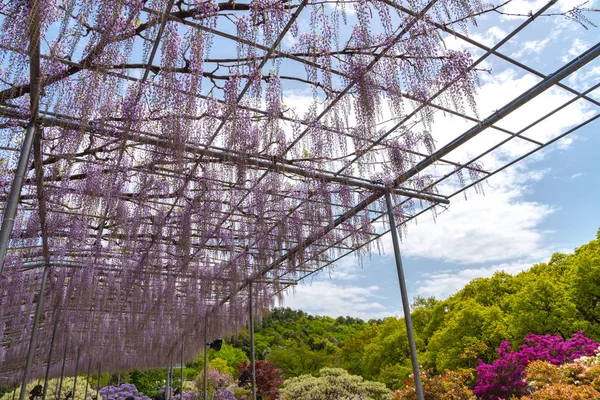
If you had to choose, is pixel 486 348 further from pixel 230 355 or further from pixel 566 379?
pixel 230 355

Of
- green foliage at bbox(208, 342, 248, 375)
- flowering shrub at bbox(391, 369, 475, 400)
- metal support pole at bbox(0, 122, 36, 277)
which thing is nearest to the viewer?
metal support pole at bbox(0, 122, 36, 277)

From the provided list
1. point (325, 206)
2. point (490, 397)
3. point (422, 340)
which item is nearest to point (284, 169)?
point (325, 206)

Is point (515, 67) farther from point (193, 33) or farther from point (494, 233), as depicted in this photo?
point (494, 233)

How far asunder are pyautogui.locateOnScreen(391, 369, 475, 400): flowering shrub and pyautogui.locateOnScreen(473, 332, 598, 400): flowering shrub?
10.8 inches

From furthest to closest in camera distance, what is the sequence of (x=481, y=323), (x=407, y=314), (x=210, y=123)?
(x=481, y=323), (x=407, y=314), (x=210, y=123)

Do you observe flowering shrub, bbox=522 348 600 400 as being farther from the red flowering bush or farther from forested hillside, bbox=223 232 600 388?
the red flowering bush

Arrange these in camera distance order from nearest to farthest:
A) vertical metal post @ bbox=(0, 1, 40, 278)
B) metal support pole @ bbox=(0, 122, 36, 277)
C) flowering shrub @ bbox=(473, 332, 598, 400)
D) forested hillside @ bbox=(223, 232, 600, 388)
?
vertical metal post @ bbox=(0, 1, 40, 278) < metal support pole @ bbox=(0, 122, 36, 277) < flowering shrub @ bbox=(473, 332, 598, 400) < forested hillside @ bbox=(223, 232, 600, 388)

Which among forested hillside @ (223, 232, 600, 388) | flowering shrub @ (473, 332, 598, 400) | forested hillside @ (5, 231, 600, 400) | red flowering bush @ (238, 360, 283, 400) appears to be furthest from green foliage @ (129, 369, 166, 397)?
flowering shrub @ (473, 332, 598, 400)

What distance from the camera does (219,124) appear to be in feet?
15.0

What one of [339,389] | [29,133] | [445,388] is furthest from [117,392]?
[29,133]

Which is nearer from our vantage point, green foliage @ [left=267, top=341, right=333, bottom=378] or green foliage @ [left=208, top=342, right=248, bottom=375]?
green foliage @ [left=267, top=341, right=333, bottom=378]

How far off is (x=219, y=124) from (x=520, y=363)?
6171 mm

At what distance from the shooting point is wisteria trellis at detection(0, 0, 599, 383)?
3.32 m

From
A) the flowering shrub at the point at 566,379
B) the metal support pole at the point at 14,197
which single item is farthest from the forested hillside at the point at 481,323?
the metal support pole at the point at 14,197
